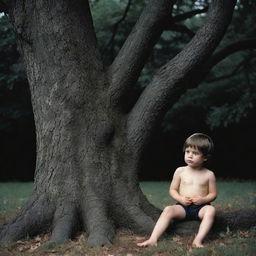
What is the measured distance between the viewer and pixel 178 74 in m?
5.75

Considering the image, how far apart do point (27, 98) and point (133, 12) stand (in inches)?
229

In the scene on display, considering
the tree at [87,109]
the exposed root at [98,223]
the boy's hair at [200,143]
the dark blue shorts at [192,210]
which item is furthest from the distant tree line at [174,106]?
the exposed root at [98,223]

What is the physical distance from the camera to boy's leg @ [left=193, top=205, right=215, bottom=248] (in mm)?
4746

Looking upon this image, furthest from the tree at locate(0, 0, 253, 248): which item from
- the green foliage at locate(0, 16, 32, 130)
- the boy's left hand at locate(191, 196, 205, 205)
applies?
the green foliage at locate(0, 16, 32, 130)

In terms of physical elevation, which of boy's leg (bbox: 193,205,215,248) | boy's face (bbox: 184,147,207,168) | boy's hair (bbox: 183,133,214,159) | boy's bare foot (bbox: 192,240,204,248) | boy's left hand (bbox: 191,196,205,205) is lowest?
boy's bare foot (bbox: 192,240,204,248)

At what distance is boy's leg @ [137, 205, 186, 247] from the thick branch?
5.60ft

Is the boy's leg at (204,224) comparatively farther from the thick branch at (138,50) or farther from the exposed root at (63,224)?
the thick branch at (138,50)

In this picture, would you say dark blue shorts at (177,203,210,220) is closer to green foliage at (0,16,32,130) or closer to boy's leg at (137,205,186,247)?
boy's leg at (137,205,186,247)

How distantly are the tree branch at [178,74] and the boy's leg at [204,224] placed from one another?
1295mm

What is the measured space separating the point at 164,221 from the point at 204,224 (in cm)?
47

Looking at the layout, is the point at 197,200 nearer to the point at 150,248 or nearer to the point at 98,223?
Result: the point at 150,248

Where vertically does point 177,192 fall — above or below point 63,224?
above

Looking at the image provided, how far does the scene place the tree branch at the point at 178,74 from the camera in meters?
5.71

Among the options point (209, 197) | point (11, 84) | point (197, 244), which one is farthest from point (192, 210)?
point (11, 84)
